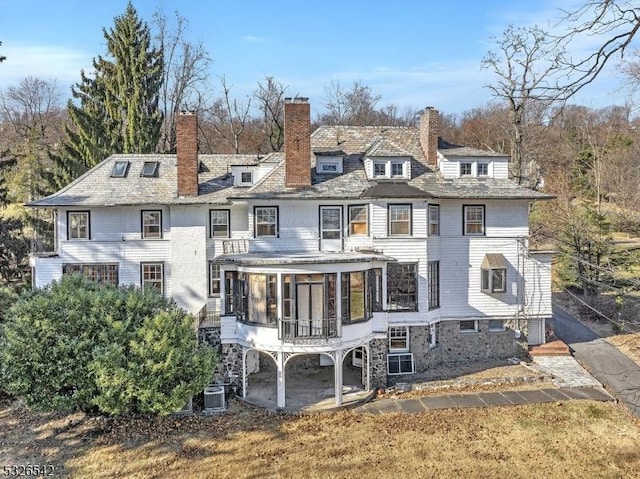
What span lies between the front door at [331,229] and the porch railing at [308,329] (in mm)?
4579

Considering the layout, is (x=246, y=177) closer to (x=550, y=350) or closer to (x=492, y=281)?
(x=492, y=281)

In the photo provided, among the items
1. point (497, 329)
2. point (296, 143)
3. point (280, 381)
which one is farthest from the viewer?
point (497, 329)

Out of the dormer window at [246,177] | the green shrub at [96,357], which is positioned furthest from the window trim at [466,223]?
the green shrub at [96,357]

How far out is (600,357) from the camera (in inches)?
902

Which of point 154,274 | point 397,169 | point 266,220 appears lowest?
point 154,274

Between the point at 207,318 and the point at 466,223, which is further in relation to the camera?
the point at 466,223

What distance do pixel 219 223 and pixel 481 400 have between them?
1388 centimetres

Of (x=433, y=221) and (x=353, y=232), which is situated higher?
(x=433, y=221)

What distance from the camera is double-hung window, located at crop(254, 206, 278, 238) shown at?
21.3 metres

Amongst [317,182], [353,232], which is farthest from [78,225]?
[353,232]

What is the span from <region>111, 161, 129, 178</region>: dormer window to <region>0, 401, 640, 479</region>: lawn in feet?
37.6

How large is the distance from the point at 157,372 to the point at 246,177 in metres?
11.2

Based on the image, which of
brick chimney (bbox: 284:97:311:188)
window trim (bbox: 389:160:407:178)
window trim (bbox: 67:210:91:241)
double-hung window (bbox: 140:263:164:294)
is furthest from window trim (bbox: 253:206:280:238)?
window trim (bbox: 67:210:91:241)

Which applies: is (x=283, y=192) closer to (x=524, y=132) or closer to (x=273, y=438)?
(x=273, y=438)
